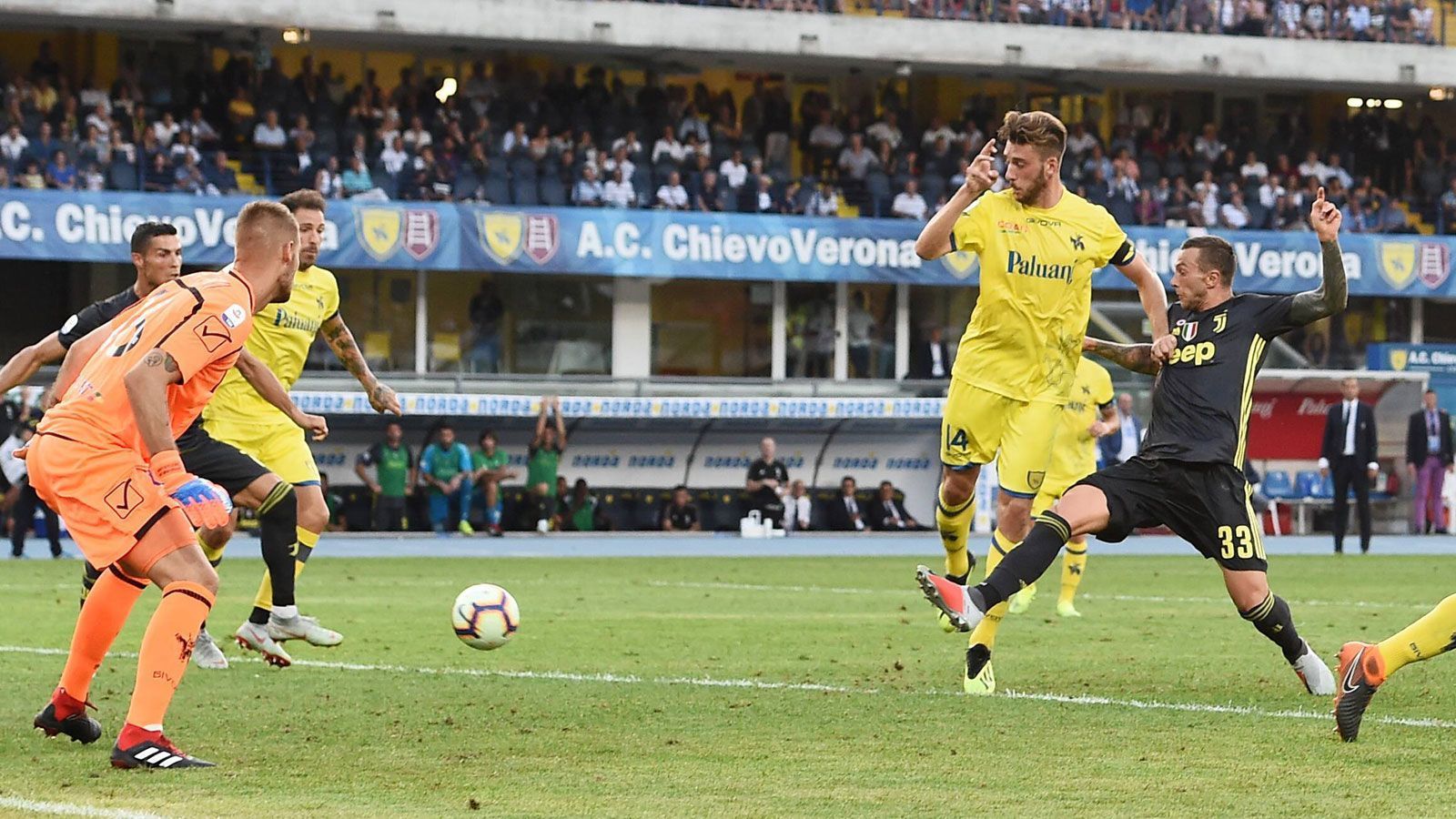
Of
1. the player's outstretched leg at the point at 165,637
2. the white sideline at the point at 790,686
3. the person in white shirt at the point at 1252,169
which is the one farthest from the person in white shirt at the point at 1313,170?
the player's outstretched leg at the point at 165,637

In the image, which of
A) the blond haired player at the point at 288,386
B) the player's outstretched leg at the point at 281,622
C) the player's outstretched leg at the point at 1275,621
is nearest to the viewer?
the player's outstretched leg at the point at 1275,621

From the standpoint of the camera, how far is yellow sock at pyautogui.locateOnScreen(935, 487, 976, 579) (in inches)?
401

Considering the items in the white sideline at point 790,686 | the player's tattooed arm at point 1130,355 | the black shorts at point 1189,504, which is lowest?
the white sideline at point 790,686

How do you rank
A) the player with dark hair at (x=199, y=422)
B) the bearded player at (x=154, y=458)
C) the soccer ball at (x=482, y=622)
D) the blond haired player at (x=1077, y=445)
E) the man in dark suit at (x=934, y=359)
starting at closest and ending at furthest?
1. the bearded player at (x=154, y=458)
2. the player with dark hair at (x=199, y=422)
3. the soccer ball at (x=482, y=622)
4. the blond haired player at (x=1077, y=445)
5. the man in dark suit at (x=934, y=359)

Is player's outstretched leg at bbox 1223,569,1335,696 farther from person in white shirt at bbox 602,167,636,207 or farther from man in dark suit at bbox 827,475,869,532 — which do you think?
person in white shirt at bbox 602,167,636,207

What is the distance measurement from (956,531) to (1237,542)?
6.37 feet

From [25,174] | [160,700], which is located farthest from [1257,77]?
[160,700]

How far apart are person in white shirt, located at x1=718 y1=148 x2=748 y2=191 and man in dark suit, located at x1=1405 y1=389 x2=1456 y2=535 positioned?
11670 mm

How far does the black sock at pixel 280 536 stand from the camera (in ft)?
33.8

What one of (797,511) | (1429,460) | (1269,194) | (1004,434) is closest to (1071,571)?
(1004,434)

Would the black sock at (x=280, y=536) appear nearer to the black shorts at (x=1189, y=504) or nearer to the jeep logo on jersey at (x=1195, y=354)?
the black shorts at (x=1189, y=504)

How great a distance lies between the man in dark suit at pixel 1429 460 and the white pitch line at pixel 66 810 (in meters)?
26.4

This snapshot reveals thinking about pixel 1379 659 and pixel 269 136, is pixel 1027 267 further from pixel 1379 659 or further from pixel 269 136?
pixel 269 136

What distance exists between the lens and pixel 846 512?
3169 cm
